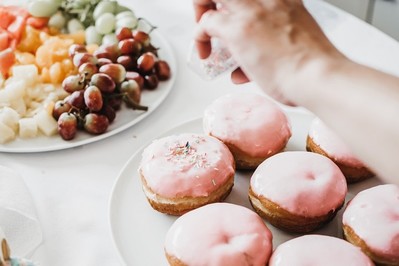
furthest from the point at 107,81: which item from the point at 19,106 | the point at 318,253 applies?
the point at 318,253

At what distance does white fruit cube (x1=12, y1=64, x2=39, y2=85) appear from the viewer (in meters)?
1.40

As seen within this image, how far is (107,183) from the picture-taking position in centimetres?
118

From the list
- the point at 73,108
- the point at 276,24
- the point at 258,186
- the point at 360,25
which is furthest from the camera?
the point at 360,25

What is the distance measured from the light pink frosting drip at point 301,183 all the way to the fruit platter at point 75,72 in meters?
0.41

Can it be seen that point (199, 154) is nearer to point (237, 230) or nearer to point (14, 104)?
→ point (237, 230)

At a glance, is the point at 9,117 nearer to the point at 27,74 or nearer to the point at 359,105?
the point at 27,74

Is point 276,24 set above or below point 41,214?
above

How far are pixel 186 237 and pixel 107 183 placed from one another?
12.4 inches

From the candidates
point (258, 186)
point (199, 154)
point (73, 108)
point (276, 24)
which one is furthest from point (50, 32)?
point (276, 24)

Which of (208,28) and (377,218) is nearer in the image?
(208,28)

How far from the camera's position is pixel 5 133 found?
1257mm

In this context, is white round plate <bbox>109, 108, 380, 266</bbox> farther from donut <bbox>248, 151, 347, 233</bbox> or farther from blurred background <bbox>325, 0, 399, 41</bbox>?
blurred background <bbox>325, 0, 399, 41</bbox>

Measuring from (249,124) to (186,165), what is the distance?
7.3 inches

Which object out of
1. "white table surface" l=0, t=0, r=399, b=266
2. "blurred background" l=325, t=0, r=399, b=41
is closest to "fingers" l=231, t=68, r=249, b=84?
"white table surface" l=0, t=0, r=399, b=266
